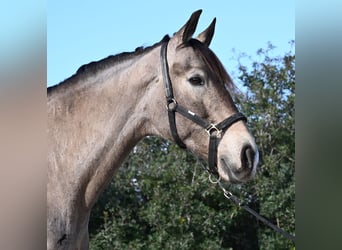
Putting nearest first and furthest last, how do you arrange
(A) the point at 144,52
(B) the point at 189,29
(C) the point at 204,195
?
1. (B) the point at 189,29
2. (A) the point at 144,52
3. (C) the point at 204,195

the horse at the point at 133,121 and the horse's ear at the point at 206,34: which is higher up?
the horse's ear at the point at 206,34

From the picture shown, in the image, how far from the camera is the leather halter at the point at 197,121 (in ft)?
7.50

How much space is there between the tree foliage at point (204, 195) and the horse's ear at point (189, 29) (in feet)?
13.9

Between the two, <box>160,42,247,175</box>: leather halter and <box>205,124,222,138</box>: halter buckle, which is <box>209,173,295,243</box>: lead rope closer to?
<box>160,42,247,175</box>: leather halter

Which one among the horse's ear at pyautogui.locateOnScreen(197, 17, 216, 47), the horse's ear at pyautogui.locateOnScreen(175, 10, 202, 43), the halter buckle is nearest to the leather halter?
the halter buckle

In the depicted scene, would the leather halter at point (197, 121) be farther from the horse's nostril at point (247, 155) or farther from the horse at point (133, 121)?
the horse's nostril at point (247, 155)

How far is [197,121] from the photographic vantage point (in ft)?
7.71

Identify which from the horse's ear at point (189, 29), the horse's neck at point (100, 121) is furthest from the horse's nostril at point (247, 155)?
the horse's ear at point (189, 29)

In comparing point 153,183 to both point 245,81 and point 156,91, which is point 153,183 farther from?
point 156,91

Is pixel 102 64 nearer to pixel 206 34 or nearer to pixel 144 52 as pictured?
pixel 144 52

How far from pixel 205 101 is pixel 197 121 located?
10 centimetres

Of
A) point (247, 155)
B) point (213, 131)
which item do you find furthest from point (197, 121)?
point (247, 155)

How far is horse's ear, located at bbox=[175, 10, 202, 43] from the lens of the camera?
7.97 feet
